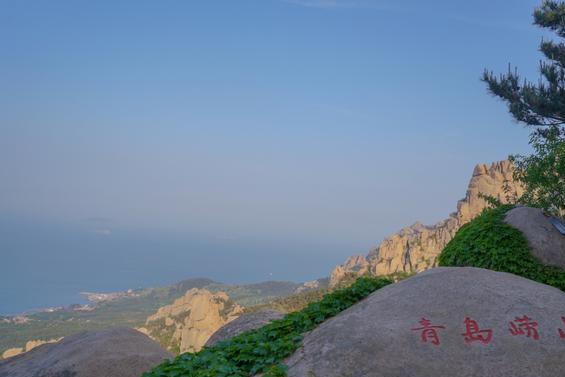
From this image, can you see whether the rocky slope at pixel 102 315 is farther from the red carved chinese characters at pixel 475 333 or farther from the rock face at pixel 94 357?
the red carved chinese characters at pixel 475 333

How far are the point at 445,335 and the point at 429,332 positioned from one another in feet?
0.69

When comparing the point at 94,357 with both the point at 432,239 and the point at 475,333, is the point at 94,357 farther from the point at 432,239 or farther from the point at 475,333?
the point at 432,239

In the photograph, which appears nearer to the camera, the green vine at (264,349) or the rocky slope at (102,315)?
the green vine at (264,349)

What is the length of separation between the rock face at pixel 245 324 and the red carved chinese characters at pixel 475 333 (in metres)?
5.82

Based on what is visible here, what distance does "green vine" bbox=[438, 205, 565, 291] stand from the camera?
1038 cm

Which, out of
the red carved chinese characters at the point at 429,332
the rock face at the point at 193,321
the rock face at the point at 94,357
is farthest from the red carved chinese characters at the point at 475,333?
the rock face at the point at 193,321

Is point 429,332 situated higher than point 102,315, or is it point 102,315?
point 429,332

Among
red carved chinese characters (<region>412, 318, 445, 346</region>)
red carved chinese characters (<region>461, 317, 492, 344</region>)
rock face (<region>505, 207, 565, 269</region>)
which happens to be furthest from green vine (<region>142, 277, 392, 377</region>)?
rock face (<region>505, 207, 565, 269</region>)

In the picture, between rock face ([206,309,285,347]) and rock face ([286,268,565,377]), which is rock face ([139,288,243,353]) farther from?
rock face ([286,268,565,377])

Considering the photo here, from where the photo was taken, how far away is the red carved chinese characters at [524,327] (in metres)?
6.84

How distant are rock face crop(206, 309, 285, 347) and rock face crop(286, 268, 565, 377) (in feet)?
15.1

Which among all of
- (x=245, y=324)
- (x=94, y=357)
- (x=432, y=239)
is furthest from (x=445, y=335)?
(x=432, y=239)

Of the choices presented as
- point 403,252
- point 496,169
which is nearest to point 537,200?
point 496,169

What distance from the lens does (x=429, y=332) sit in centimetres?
674
